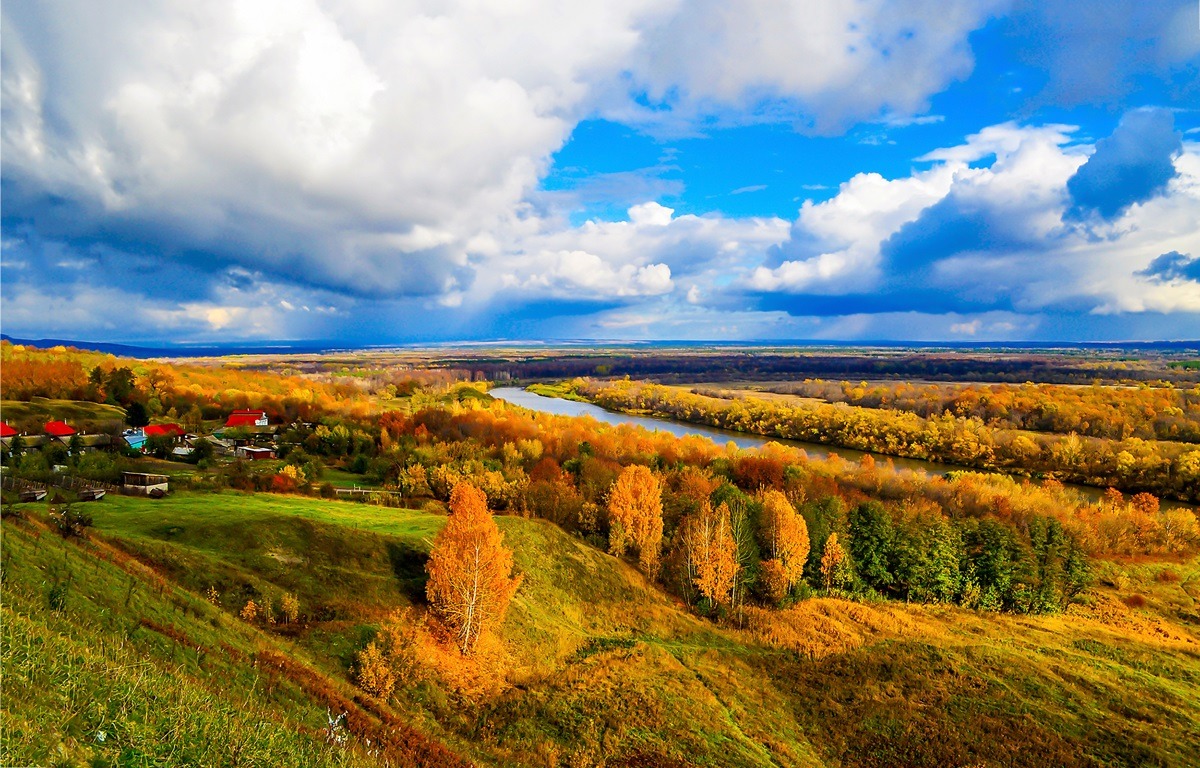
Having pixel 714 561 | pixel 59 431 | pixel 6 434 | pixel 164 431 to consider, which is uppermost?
pixel 6 434

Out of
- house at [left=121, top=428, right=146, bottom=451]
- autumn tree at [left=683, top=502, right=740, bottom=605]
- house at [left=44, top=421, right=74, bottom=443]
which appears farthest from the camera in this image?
house at [left=121, top=428, right=146, bottom=451]

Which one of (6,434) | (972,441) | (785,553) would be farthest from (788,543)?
(6,434)

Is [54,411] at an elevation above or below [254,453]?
above

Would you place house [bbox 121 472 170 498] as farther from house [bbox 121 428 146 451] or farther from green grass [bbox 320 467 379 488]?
house [bbox 121 428 146 451]

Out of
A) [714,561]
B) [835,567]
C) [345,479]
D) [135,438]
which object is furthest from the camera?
[135,438]

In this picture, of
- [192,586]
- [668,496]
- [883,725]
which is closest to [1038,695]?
[883,725]

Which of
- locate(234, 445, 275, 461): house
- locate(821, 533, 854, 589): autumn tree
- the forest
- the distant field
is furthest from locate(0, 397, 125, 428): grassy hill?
the forest

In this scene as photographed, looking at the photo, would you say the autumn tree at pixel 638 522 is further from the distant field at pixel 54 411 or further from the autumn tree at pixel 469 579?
the distant field at pixel 54 411

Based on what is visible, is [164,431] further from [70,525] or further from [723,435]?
[723,435]
